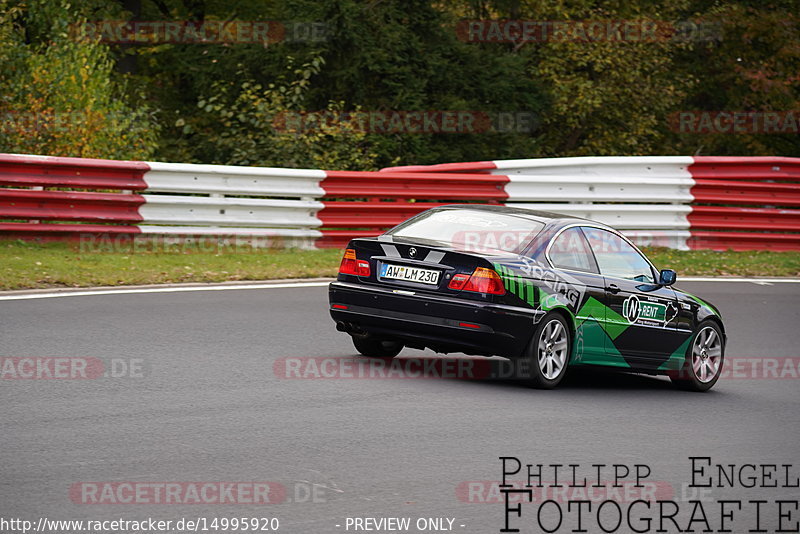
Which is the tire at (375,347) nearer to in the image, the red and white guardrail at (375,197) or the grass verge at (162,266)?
the grass verge at (162,266)

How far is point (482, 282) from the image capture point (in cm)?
930

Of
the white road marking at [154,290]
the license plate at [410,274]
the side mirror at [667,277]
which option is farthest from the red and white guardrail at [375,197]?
the side mirror at [667,277]

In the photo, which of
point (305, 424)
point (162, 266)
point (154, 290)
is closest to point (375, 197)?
A: point (162, 266)

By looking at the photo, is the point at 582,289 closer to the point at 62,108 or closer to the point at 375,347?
the point at 375,347

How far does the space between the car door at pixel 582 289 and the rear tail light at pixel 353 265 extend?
1439mm

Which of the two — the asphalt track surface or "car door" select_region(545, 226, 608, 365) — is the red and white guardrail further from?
"car door" select_region(545, 226, 608, 365)

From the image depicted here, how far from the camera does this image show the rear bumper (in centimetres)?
923

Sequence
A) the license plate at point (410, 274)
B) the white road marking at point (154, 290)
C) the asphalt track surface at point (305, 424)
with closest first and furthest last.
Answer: the asphalt track surface at point (305, 424), the license plate at point (410, 274), the white road marking at point (154, 290)

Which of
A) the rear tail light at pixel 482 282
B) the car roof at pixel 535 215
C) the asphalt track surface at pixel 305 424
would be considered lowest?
the asphalt track surface at pixel 305 424

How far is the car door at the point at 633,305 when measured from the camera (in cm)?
1016

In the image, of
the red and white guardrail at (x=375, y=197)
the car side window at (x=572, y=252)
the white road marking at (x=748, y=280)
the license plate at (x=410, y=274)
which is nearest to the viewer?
the license plate at (x=410, y=274)

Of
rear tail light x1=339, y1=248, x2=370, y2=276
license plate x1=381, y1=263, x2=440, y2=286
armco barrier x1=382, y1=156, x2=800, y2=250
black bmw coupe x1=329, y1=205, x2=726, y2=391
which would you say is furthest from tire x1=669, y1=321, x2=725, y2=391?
armco barrier x1=382, y1=156, x2=800, y2=250

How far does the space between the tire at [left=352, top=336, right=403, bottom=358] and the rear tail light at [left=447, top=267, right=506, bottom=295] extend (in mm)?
1237

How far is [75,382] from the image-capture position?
8.61m
